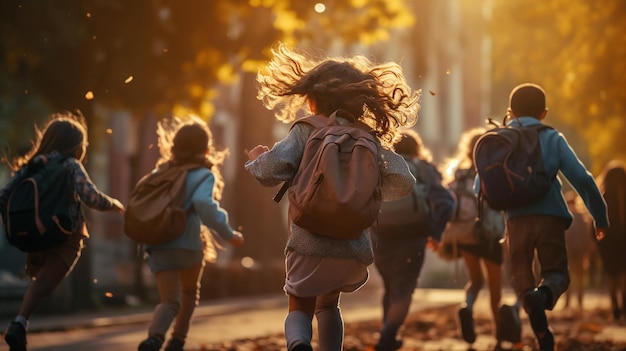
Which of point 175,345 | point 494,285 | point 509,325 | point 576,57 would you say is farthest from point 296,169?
point 576,57

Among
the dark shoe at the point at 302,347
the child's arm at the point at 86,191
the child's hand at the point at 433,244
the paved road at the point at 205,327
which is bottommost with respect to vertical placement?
the paved road at the point at 205,327

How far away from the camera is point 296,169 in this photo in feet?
21.9

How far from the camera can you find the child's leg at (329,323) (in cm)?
670

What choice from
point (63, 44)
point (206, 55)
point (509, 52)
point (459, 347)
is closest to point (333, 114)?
point (459, 347)

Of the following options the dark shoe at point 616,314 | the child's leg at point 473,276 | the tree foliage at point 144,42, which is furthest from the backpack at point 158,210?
the tree foliage at point 144,42

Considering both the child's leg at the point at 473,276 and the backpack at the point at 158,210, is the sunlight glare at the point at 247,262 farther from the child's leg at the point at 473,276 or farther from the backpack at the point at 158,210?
the backpack at the point at 158,210

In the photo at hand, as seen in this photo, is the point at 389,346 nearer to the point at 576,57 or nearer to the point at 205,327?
the point at 205,327

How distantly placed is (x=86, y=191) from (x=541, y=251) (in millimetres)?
2898

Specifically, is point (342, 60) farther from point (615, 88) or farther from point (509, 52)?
point (509, 52)

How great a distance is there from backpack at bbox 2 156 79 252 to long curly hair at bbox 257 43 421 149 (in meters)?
2.47

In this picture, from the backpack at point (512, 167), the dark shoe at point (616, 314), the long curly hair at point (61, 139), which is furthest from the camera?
the dark shoe at point (616, 314)

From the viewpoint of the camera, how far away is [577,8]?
2075 centimetres

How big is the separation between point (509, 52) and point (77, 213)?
20.6 meters

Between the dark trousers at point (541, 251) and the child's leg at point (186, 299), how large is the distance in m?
2.13
